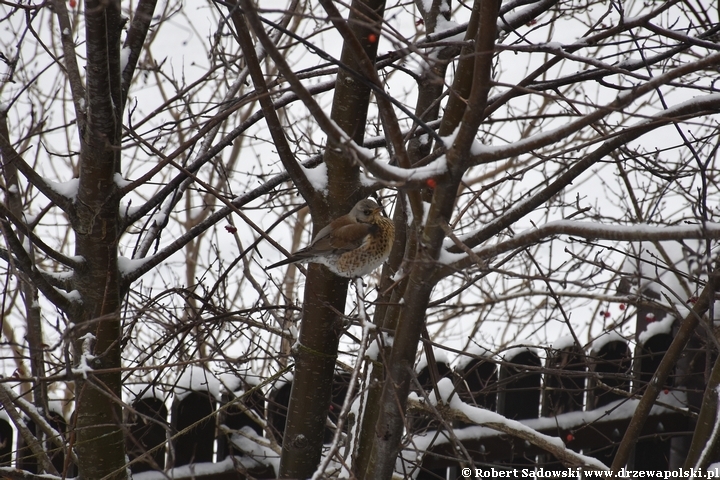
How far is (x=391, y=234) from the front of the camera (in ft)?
11.5

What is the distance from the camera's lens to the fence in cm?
309

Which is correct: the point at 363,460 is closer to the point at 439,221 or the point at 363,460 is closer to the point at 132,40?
the point at 439,221

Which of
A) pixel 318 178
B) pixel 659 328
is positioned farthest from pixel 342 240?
pixel 659 328

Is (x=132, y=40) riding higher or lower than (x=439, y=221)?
higher

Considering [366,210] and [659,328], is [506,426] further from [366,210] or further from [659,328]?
[659,328]

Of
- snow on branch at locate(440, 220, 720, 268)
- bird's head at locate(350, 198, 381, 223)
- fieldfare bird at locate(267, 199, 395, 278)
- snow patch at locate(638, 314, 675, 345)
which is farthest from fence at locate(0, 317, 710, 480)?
snow on branch at locate(440, 220, 720, 268)

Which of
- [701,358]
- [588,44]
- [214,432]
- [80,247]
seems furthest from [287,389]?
[701,358]

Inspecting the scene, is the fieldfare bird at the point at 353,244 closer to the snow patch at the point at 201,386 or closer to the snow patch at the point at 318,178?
the snow patch at the point at 318,178

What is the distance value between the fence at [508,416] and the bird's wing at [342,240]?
80 centimetres

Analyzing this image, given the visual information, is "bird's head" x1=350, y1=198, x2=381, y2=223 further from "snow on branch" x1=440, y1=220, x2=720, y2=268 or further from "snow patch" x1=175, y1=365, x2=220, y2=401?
"snow on branch" x1=440, y1=220, x2=720, y2=268

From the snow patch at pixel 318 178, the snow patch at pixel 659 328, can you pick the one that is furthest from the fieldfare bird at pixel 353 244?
the snow patch at pixel 659 328

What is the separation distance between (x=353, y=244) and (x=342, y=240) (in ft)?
0.78

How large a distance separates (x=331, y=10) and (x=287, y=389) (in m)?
2.30

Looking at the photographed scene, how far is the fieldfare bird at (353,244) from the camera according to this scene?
103 inches
